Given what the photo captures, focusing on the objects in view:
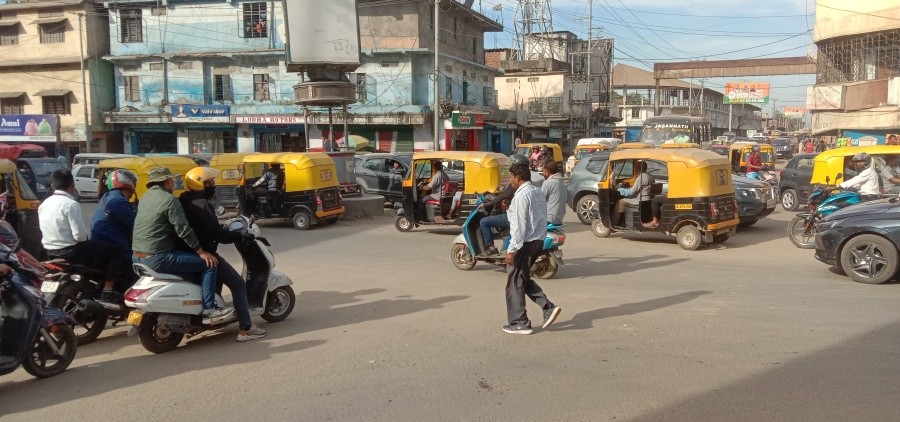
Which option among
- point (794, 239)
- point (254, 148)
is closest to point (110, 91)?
point (254, 148)

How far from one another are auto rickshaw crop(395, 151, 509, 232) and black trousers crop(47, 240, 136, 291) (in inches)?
312

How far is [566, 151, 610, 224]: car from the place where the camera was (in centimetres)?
1586

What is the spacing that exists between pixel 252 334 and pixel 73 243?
2038 mm

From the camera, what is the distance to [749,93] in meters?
69.4

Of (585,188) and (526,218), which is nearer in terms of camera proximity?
(526,218)

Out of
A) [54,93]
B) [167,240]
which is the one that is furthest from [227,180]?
[54,93]

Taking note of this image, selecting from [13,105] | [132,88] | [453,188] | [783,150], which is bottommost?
[453,188]

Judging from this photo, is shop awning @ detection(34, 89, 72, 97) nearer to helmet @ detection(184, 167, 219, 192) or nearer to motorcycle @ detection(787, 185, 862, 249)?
helmet @ detection(184, 167, 219, 192)

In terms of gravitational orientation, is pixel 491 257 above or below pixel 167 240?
below

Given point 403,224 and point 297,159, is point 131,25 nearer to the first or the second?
point 297,159

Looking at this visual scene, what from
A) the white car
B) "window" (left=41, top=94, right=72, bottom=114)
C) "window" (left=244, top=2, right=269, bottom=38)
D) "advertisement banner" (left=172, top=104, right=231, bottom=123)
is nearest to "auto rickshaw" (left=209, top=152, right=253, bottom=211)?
the white car

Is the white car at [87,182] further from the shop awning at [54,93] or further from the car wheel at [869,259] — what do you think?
the car wheel at [869,259]

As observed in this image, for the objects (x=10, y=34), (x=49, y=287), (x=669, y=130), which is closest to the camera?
(x=49, y=287)

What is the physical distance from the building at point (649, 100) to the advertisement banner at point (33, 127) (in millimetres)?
50848
